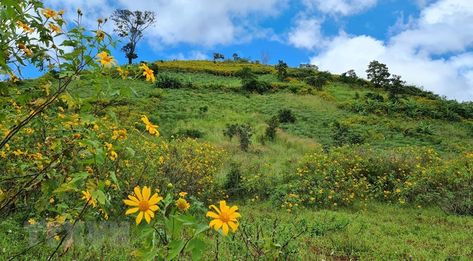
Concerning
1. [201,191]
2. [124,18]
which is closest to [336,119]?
[201,191]

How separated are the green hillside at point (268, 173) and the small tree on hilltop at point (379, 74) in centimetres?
1477

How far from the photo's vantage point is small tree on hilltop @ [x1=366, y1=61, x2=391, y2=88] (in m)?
39.7

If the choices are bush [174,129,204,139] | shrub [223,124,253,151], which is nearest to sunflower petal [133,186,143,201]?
shrub [223,124,253,151]

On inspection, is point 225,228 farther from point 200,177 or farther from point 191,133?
point 191,133

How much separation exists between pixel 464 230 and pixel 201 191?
4788 mm

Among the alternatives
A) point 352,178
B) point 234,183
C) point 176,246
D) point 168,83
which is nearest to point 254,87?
point 168,83

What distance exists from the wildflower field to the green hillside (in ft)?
0.09

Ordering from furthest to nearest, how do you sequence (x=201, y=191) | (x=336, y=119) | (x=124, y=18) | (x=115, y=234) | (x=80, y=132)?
(x=124, y=18), (x=336, y=119), (x=201, y=191), (x=115, y=234), (x=80, y=132)

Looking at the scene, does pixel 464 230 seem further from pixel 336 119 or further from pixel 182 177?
pixel 336 119

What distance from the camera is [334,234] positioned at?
20.3ft

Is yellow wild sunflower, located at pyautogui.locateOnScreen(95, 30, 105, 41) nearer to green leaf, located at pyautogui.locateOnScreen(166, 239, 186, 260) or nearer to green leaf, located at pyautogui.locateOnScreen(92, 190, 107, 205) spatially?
green leaf, located at pyautogui.locateOnScreen(92, 190, 107, 205)

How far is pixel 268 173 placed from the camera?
11.4 m

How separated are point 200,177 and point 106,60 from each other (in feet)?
23.7

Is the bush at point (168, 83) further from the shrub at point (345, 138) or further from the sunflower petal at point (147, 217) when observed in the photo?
the sunflower petal at point (147, 217)
